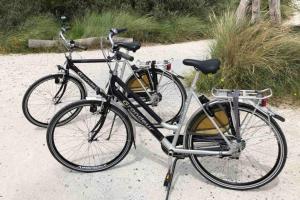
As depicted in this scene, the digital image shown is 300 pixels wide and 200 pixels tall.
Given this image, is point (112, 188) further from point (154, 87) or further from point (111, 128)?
point (154, 87)

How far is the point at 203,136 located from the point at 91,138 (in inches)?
39.6

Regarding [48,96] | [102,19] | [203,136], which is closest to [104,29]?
[102,19]

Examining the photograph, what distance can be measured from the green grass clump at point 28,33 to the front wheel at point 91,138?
14.2ft

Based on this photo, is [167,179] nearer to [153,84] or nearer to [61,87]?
[153,84]

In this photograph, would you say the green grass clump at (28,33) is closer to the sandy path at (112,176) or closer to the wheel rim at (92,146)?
the sandy path at (112,176)

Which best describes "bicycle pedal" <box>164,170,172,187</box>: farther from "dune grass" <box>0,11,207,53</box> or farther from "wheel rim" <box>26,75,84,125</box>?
"dune grass" <box>0,11,207,53</box>

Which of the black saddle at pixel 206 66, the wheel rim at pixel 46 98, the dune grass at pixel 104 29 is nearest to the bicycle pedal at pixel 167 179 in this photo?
the black saddle at pixel 206 66

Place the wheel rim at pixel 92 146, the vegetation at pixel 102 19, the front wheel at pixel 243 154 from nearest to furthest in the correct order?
the front wheel at pixel 243 154 → the wheel rim at pixel 92 146 → the vegetation at pixel 102 19

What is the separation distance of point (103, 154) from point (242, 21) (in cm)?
285

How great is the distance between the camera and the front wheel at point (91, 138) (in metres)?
3.47

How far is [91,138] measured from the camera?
12.0ft

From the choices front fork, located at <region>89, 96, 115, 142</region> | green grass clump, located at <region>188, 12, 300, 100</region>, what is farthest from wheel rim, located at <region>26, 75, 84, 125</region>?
green grass clump, located at <region>188, 12, 300, 100</region>

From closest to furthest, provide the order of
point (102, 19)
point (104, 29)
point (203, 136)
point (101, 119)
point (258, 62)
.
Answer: point (203, 136) → point (101, 119) → point (258, 62) → point (104, 29) → point (102, 19)

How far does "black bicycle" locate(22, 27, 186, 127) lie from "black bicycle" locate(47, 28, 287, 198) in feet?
1.69
